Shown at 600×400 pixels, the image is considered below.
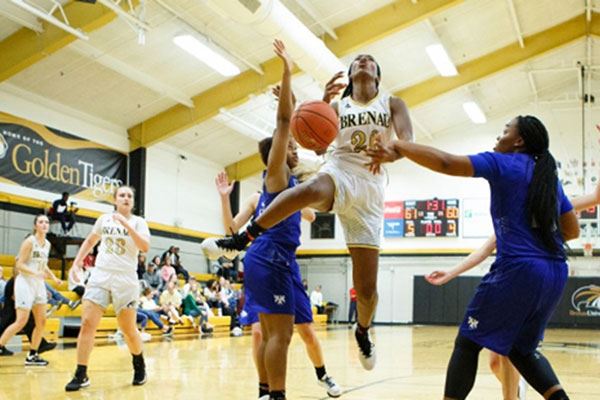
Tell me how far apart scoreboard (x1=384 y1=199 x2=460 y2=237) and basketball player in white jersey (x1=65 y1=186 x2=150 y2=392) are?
21.9 meters

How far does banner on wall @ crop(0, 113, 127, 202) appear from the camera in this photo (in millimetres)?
16875

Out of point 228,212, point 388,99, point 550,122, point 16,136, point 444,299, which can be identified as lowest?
point 444,299

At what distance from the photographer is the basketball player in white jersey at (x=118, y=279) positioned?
6.35m

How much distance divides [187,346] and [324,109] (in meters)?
8.61

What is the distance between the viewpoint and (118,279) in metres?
6.55

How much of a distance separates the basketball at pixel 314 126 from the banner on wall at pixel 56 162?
46.0 ft

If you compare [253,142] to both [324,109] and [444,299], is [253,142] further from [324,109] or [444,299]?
[324,109]

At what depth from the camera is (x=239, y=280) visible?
82.4 ft

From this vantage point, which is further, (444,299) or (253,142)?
(444,299)

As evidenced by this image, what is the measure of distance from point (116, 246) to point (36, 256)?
2.70 metres

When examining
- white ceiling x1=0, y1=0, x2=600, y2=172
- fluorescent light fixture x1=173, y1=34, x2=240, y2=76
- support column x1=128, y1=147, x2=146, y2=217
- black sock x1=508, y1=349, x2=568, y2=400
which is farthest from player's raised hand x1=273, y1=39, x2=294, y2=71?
support column x1=128, y1=147, x2=146, y2=217

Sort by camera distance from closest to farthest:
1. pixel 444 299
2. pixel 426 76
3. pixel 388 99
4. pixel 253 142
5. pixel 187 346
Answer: pixel 388 99 → pixel 187 346 → pixel 426 76 → pixel 253 142 → pixel 444 299

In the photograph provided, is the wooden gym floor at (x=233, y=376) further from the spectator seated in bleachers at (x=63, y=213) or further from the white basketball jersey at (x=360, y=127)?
the spectator seated in bleachers at (x=63, y=213)

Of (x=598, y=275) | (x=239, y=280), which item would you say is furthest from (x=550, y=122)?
(x=239, y=280)
